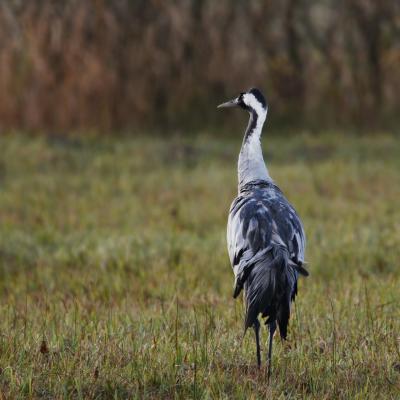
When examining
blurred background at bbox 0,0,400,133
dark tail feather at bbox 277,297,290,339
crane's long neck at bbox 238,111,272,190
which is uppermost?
blurred background at bbox 0,0,400,133

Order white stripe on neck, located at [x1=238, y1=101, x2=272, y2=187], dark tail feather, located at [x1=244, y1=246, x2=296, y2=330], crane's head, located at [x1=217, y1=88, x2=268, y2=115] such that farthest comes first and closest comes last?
1. crane's head, located at [x1=217, y1=88, x2=268, y2=115]
2. white stripe on neck, located at [x1=238, y1=101, x2=272, y2=187]
3. dark tail feather, located at [x1=244, y1=246, x2=296, y2=330]

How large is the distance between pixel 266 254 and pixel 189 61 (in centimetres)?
1342

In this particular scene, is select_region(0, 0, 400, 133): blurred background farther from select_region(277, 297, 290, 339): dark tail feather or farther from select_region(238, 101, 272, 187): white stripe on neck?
select_region(277, 297, 290, 339): dark tail feather

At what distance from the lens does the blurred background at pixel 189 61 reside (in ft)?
55.2

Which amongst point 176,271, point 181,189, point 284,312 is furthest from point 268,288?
point 181,189

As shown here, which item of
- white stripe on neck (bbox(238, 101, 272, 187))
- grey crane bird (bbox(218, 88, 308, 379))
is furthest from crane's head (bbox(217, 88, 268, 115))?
grey crane bird (bbox(218, 88, 308, 379))

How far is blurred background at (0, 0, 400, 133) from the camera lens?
16.8 meters

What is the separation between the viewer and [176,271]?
26.6 feet

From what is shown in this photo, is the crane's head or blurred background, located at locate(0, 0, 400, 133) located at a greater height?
blurred background, located at locate(0, 0, 400, 133)

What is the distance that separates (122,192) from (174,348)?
7784 millimetres

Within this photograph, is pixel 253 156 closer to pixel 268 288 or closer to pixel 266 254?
pixel 266 254

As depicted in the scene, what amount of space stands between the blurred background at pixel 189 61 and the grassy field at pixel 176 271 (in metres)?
1.08

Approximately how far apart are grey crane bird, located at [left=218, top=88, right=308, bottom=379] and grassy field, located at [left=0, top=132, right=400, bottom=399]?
326 mm

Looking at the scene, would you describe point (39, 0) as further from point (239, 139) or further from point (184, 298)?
point (184, 298)
